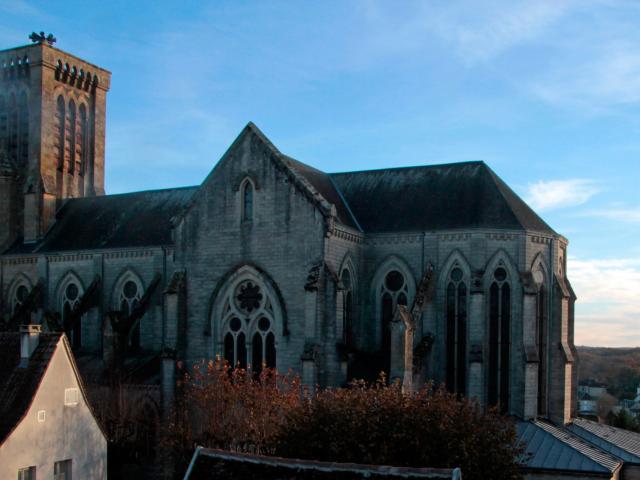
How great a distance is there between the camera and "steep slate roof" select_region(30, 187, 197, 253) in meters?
50.1

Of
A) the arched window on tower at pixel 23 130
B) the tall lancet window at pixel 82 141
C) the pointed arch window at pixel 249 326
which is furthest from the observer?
the tall lancet window at pixel 82 141

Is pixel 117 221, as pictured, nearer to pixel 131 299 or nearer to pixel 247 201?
pixel 131 299

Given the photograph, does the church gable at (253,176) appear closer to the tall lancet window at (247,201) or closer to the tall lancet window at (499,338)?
the tall lancet window at (247,201)

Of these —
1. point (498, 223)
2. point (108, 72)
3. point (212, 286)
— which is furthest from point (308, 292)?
point (108, 72)

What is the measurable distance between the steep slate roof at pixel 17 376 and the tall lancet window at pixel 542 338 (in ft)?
72.4

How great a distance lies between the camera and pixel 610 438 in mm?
40531

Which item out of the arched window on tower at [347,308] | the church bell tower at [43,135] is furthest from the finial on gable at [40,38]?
the arched window on tower at [347,308]

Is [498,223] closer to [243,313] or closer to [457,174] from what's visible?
[457,174]

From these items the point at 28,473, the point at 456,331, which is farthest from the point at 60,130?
the point at 28,473

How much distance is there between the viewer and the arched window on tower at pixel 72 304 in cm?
5072

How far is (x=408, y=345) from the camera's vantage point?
36.6m

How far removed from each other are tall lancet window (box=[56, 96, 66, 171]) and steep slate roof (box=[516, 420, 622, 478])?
114 ft

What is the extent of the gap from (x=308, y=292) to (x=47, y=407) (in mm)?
12032

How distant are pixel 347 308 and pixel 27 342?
15.2 meters
